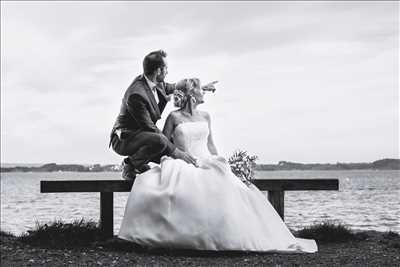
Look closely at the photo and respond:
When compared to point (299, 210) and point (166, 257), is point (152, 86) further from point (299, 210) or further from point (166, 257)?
point (299, 210)

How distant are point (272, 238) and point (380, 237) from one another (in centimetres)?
340

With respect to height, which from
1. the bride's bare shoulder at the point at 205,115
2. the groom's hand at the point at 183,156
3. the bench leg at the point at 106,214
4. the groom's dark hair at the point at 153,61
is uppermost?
the groom's dark hair at the point at 153,61

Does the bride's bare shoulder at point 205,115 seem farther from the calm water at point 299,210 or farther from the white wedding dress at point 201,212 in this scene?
the calm water at point 299,210

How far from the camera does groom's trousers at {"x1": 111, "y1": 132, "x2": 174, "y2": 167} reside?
27.7 ft

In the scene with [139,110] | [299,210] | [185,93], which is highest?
[185,93]

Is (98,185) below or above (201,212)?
above

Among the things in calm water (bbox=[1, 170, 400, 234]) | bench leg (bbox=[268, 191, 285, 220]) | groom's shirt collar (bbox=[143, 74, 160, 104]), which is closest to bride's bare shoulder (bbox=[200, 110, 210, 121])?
groom's shirt collar (bbox=[143, 74, 160, 104])

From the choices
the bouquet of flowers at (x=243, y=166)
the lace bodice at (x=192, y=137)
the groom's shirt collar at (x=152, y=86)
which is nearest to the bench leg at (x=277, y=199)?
the bouquet of flowers at (x=243, y=166)

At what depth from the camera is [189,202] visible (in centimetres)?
784

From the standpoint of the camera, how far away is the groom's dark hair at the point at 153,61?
28.6ft

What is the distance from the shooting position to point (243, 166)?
870 cm

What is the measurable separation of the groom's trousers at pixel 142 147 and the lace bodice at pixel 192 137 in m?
0.28

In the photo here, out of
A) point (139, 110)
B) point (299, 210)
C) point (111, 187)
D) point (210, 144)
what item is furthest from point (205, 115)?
point (299, 210)

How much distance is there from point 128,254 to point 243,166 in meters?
1.93
